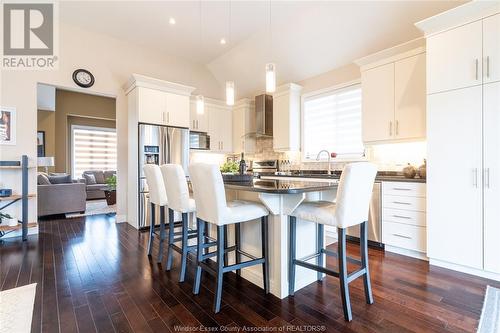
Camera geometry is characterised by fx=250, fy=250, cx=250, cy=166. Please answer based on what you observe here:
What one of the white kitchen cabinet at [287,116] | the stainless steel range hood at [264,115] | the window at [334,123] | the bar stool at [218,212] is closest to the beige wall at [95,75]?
the stainless steel range hood at [264,115]

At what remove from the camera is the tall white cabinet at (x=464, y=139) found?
2273 millimetres

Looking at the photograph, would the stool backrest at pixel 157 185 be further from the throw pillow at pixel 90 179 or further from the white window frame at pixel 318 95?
the throw pillow at pixel 90 179

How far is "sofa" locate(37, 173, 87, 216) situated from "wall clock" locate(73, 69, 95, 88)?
84.3 inches

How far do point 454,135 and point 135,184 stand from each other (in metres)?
4.44

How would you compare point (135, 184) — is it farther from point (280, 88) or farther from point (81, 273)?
point (280, 88)

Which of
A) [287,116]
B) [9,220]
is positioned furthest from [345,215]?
[9,220]

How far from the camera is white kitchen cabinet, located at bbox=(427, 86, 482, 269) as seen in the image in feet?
7.74

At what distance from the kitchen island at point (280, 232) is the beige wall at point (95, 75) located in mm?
3075

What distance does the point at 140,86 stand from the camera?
14.0 ft

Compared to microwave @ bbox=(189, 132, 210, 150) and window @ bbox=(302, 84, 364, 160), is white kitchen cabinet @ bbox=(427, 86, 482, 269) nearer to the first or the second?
window @ bbox=(302, 84, 364, 160)

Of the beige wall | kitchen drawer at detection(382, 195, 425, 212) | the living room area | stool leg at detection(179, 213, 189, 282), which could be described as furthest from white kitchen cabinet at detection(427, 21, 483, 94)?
the living room area

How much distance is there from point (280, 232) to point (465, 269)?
198 cm

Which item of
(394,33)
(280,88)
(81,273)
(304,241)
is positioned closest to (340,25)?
(394,33)

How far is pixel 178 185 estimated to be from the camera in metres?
2.35
